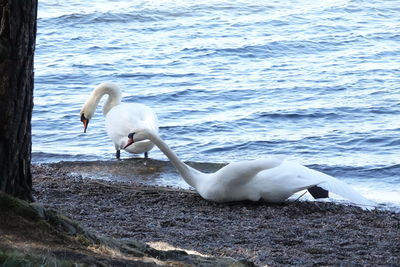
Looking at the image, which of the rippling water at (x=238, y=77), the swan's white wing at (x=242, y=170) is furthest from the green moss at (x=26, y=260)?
the rippling water at (x=238, y=77)

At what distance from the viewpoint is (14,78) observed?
483 cm

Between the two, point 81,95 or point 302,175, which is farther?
point 81,95

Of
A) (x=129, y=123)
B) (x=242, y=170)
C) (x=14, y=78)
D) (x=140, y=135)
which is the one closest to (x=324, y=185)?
(x=242, y=170)

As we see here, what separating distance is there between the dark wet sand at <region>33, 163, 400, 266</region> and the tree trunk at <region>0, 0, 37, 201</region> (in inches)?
49.9

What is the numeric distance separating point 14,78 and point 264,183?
12.4 ft

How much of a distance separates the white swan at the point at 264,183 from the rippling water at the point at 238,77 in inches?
50.3

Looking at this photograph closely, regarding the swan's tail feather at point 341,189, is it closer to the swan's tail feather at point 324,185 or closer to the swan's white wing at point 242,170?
the swan's tail feather at point 324,185

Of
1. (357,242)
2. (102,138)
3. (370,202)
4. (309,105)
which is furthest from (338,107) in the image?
(357,242)

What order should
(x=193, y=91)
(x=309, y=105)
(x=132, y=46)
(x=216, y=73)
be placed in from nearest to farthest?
(x=309, y=105) → (x=193, y=91) → (x=216, y=73) → (x=132, y=46)

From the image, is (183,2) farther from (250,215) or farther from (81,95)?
(250,215)

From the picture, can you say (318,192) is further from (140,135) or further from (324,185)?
(140,135)

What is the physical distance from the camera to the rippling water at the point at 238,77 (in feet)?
38.7

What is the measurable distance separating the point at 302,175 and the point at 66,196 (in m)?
2.13

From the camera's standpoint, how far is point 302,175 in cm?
823
